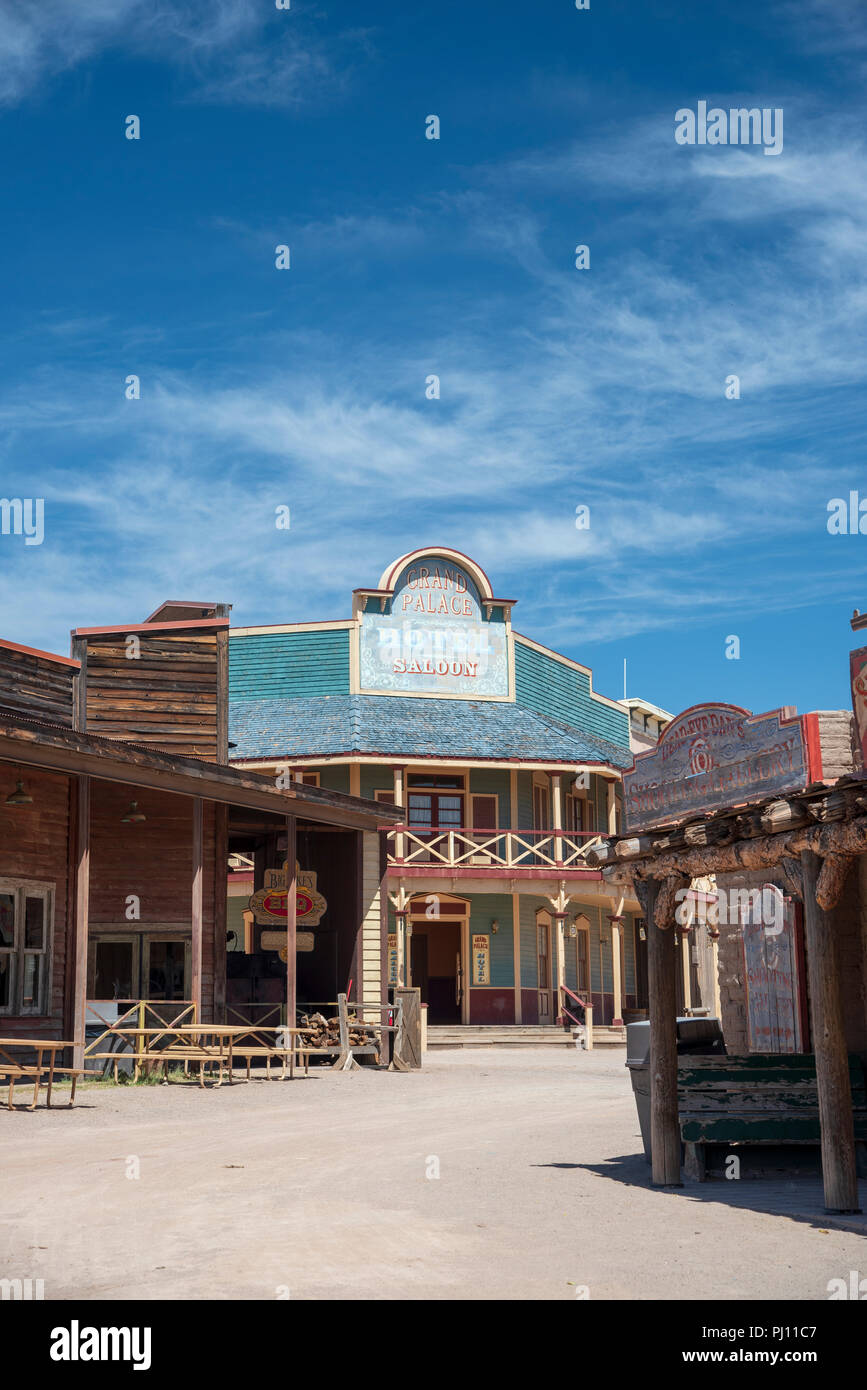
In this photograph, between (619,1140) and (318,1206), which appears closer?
(318,1206)

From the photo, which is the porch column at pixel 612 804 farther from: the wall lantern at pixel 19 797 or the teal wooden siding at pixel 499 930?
the wall lantern at pixel 19 797

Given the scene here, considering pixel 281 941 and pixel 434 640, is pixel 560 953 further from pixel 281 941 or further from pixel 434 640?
pixel 281 941

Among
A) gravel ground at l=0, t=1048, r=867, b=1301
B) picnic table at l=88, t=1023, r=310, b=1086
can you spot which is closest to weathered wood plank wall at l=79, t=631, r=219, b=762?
picnic table at l=88, t=1023, r=310, b=1086

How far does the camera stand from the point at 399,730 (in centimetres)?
3062

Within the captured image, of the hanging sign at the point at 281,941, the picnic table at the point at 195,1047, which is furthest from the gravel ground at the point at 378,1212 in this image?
the hanging sign at the point at 281,941

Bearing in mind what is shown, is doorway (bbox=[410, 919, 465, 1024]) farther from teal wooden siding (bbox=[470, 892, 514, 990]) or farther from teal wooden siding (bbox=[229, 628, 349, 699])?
teal wooden siding (bbox=[229, 628, 349, 699])

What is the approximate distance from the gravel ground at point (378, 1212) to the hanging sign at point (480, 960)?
48.2 ft

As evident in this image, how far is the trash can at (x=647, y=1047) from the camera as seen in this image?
10992mm

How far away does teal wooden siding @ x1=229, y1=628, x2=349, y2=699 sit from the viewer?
106ft

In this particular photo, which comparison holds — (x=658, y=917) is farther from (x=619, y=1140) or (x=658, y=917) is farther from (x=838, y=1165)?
(x=619, y=1140)

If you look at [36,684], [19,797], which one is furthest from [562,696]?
[19,797]
